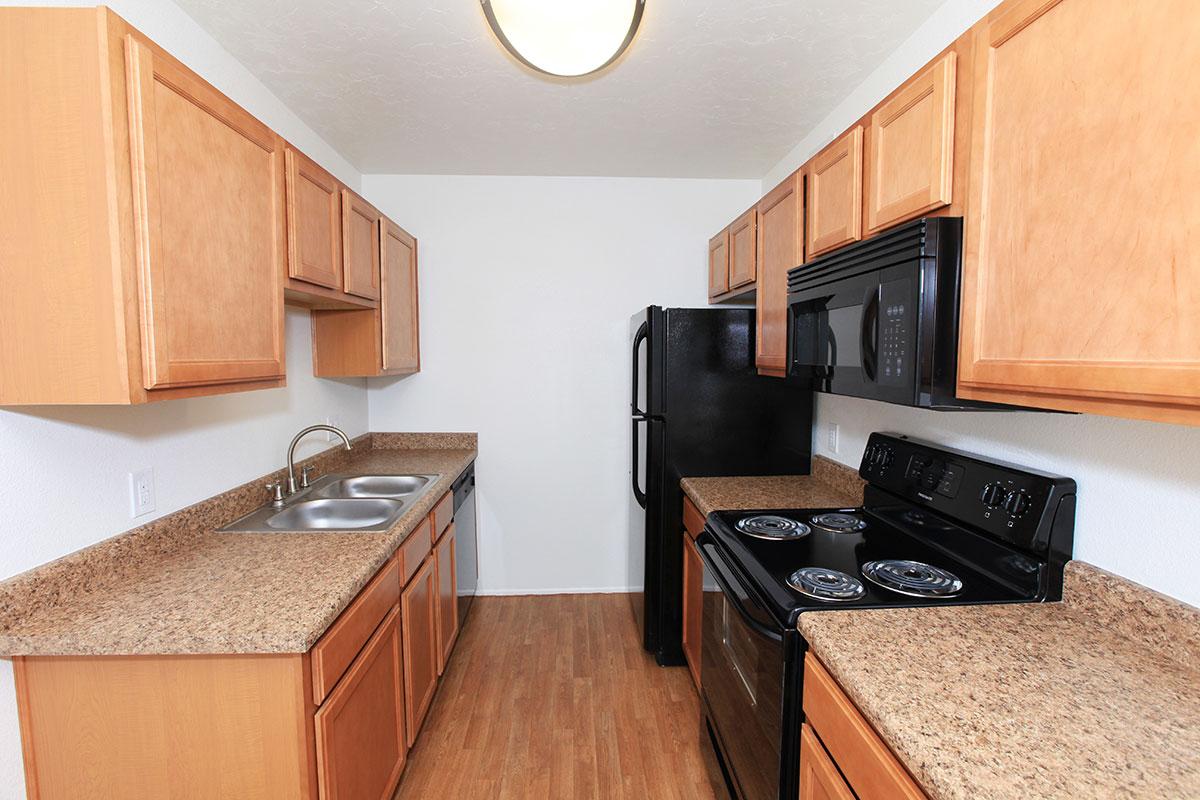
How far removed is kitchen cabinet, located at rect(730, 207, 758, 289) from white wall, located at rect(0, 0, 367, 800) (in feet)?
6.40

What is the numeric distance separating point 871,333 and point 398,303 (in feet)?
7.11

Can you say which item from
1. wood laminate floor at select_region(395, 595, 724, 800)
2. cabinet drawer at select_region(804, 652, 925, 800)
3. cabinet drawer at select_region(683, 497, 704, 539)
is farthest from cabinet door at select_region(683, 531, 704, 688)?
cabinet drawer at select_region(804, 652, 925, 800)

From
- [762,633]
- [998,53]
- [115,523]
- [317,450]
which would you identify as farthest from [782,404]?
[115,523]

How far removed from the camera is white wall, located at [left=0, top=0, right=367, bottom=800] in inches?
45.4

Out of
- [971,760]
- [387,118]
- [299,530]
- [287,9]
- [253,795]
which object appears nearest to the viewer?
[971,760]

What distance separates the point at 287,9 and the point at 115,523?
1.53 metres

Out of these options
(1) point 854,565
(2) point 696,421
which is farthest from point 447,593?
(1) point 854,565

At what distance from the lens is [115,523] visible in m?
1.40

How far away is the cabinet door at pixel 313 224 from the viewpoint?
1.63 meters

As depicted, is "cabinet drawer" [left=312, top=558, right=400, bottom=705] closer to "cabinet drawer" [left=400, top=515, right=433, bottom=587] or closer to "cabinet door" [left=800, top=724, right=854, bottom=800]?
"cabinet drawer" [left=400, top=515, right=433, bottom=587]

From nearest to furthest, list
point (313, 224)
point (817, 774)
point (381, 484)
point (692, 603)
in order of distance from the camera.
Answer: point (817, 774) < point (313, 224) < point (692, 603) < point (381, 484)

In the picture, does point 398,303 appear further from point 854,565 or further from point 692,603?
point 854,565

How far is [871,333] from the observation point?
4.44 ft

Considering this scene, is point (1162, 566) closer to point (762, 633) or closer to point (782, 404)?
point (762, 633)
